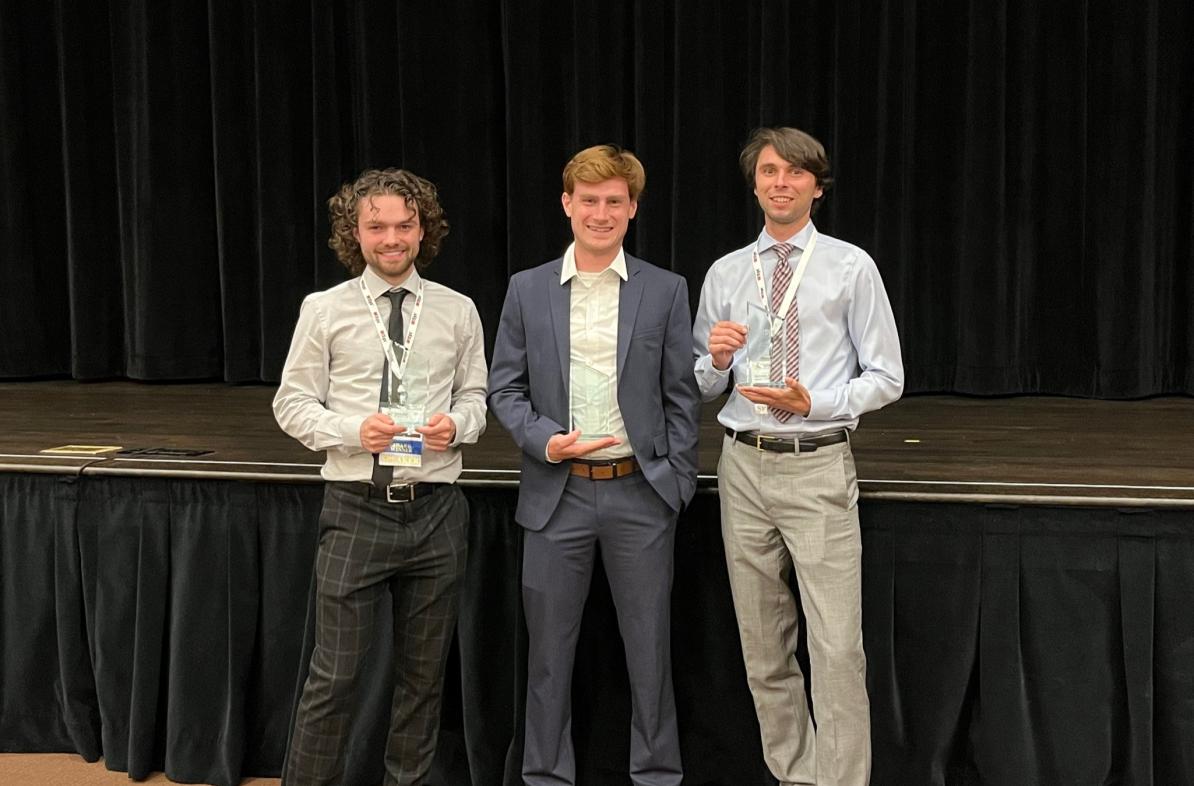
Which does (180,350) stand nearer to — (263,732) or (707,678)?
(263,732)

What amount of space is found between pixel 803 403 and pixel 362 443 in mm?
941

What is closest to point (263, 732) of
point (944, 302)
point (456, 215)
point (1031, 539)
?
point (1031, 539)

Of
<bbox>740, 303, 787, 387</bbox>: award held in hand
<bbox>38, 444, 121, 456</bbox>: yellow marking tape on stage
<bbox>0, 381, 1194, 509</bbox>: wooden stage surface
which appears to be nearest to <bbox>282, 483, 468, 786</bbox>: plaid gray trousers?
<bbox>0, 381, 1194, 509</bbox>: wooden stage surface

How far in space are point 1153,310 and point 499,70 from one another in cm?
309

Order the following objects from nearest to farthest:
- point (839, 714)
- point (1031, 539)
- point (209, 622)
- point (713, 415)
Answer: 1. point (839, 714)
2. point (1031, 539)
3. point (209, 622)
4. point (713, 415)

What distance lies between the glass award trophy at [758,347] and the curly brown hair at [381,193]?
2.43ft

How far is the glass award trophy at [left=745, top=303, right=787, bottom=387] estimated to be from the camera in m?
2.81

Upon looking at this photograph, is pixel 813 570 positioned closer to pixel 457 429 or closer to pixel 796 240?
pixel 796 240

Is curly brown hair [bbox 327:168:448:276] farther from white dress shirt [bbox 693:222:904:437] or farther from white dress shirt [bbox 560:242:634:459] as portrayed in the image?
white dress shirt [bbox 693:222:904:437]

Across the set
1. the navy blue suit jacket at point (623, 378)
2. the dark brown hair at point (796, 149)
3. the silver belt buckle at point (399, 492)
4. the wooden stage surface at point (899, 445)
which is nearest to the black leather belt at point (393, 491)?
the silver belt buckle at point (399, 492)

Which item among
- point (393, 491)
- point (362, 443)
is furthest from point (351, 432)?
point (393, 491)

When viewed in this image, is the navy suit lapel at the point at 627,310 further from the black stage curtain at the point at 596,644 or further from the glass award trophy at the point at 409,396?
the black stage curtain at the point at 596,644

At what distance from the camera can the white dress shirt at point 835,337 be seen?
2.89 metres

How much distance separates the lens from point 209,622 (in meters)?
3.56
